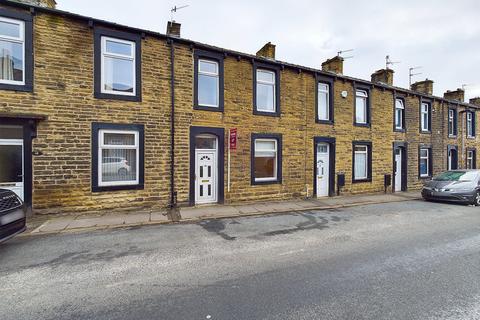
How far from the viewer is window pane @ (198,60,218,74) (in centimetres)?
991

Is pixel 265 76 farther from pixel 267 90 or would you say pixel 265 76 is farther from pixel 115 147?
pixel 115 147

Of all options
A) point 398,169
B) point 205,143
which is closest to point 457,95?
point 398,169

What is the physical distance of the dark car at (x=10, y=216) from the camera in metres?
4.54

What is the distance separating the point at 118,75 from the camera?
872cm

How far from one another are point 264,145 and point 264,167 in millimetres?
948

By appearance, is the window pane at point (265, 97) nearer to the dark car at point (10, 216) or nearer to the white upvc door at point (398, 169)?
the dark car at point (10, 216)

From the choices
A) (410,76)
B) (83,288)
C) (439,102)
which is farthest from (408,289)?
(410,76)

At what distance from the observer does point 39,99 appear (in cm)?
766

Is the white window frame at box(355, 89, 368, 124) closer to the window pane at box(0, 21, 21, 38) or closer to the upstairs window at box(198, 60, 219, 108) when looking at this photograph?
the upstairs window at box(198, 60, 219, 108)

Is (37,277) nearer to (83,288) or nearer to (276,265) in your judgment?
(83,288)

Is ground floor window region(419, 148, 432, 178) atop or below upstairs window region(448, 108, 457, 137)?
below

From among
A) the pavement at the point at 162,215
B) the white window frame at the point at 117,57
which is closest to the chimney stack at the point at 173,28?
the white window frame at the point at 117,57

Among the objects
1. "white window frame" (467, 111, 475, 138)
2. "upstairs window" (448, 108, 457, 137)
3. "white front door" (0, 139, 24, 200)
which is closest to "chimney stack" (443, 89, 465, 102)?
"white window frame" (467, 111, 475, 138)

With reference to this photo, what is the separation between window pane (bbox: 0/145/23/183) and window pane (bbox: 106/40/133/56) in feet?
13.4
